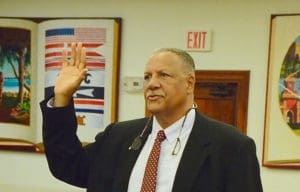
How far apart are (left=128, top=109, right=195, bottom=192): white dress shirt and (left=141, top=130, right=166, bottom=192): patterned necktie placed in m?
0.01

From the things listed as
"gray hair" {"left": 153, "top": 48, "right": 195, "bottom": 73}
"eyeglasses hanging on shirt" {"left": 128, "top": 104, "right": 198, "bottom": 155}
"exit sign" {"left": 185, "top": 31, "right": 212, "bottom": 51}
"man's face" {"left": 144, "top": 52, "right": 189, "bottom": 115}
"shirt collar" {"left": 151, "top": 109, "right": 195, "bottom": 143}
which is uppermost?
"exit sign" {"left": 185, "top": 31, "right": 212, "bottom": 51}

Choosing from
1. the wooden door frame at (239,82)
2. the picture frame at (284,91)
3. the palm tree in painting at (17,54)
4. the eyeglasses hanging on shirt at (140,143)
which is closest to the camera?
the eyeglasses hanging on shirt at (140,143)

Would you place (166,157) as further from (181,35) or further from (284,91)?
(181,35)

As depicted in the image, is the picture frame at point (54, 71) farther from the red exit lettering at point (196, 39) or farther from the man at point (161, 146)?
the man at point (161, 146)

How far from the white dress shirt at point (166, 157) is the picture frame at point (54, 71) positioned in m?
1.91

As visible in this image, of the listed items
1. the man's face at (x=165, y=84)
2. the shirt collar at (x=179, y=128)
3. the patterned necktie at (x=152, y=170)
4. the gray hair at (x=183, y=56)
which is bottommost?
the patterned necktie at (x=152, y=170)

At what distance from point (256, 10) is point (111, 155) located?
2.00 m

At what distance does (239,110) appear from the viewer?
3.12 meters

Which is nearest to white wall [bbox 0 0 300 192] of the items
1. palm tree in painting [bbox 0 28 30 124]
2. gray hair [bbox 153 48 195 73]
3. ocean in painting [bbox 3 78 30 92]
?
palm tree in painting [bbox 0 28 30 124]

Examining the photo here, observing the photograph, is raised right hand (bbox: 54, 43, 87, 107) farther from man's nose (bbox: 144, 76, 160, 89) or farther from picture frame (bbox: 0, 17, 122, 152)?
picture frame (bbox: 0, 17, 122, 152)

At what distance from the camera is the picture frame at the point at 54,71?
11.0 feet

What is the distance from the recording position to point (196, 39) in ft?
10.4

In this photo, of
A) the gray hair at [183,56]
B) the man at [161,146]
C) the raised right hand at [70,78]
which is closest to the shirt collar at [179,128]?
the man at [161,146]

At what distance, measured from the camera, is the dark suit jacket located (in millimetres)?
1307
